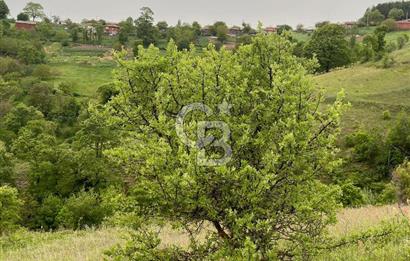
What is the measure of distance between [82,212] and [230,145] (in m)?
36.3

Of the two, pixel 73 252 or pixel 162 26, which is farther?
pixel 162 26

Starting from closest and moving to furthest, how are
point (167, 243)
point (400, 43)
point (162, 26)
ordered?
point (167, 243) < point (400, 43) < point (162, 26)

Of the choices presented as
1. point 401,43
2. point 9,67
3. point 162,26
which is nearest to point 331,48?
point 401,43

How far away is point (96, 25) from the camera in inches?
6033

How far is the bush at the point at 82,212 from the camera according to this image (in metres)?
41.3

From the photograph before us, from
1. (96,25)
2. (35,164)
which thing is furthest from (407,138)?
(96,25)

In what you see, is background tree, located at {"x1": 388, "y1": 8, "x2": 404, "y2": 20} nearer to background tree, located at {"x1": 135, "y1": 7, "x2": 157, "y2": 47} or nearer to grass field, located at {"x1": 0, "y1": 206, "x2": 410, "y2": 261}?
background tree, located at {"x1": 135, "y1": 7, "x2": 157, "y2": 47}

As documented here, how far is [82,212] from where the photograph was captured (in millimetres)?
41406

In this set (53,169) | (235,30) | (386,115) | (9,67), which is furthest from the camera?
(235,30)

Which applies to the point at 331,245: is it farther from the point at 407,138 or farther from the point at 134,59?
the point at 407,138

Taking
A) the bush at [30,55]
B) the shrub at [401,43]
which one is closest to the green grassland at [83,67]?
the bush at [30,55]

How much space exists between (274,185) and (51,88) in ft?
300

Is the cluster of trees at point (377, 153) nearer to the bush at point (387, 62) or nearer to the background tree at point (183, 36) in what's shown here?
the bush at point (387, 62)

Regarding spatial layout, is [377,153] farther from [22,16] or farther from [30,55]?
[22,16]
